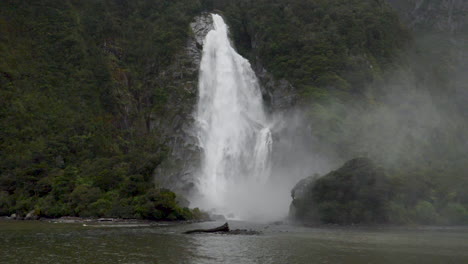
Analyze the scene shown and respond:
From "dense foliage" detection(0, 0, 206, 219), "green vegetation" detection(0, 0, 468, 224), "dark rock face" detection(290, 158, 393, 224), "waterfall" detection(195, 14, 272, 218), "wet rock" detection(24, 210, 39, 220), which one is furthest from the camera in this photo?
"waterfall" detection(195, 14, 272, 218)

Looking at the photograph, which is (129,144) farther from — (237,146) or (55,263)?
(55,263)

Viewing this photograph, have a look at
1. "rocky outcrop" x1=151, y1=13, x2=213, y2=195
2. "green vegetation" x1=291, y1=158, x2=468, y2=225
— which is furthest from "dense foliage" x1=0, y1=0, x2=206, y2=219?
"green vegetation" x1=291, y1=158, x2=468, y2=225

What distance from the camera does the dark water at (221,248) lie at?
2025cm

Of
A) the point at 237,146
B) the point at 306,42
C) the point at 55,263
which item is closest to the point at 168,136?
the point at 237,146

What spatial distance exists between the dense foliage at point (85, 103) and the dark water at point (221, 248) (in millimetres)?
15690

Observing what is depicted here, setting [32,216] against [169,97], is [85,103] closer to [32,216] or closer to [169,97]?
[169,97]

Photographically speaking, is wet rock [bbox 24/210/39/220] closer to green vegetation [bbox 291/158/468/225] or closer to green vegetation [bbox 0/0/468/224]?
green vegetation [bbox 0/0/468/224]

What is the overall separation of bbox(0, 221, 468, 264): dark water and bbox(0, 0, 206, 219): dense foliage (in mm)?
15690

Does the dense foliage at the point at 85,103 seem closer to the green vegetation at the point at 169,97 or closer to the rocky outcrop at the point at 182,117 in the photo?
the green vegetation at the point at 169,97

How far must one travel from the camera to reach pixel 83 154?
6244 cm

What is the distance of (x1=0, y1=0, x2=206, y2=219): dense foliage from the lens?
4894 cm

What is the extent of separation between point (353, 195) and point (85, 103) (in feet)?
156

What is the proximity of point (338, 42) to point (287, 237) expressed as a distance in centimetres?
5359

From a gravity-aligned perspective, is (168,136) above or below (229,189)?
above
